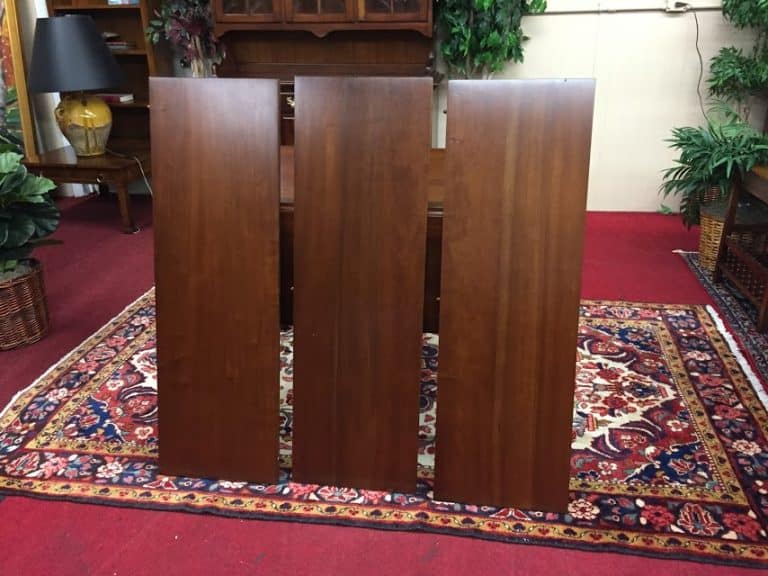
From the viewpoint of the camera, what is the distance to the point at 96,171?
158 inches

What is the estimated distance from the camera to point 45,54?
3.83 metres

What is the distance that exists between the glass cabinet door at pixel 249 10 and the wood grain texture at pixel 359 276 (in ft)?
9.50

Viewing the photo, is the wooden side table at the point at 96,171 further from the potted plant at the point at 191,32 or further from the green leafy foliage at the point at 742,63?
the green leafy foliage at the point at 742,63

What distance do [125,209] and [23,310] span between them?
1.57 metres

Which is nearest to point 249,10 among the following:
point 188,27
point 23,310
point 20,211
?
point 188,27

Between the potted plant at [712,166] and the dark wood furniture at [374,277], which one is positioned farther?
the potted plant at [712,166]

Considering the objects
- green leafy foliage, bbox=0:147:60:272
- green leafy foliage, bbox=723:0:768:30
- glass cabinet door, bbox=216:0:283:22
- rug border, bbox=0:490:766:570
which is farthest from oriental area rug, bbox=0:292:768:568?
glass cabinet door, bbox=216:0:283:22

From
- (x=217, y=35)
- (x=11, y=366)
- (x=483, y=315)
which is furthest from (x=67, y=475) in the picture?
(x=217, y=35)

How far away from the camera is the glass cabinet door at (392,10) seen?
411 centimetres

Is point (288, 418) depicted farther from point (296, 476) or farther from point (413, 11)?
point (413, 11)

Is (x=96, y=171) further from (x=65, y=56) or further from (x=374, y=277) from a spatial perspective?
(x=374, y=277)

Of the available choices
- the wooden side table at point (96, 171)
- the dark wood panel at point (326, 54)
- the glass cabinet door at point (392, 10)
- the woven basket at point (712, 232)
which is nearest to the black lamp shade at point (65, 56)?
the wooden side table at point (96, 171)

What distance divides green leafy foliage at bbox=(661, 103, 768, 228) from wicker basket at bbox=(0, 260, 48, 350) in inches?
116

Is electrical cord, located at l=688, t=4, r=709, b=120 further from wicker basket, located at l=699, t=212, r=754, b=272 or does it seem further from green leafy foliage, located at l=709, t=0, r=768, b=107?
wicker basket, located at l=699, t=212, r=754, b=272
